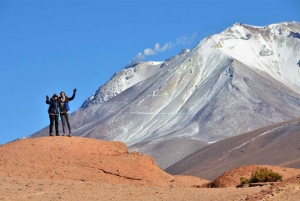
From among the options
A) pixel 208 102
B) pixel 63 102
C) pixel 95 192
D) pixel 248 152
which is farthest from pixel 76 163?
pixel 208 102

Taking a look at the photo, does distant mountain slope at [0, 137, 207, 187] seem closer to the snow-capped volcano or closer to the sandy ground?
the sandy ground

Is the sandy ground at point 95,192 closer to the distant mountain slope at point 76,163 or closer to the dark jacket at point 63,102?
the distant mountain slope at point 76,163

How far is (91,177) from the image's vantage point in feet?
79.3

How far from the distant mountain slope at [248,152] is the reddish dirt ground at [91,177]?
67.7 m

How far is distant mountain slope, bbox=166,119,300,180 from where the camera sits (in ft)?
330

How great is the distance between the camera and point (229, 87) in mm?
172375

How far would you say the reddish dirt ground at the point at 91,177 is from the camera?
20109mm

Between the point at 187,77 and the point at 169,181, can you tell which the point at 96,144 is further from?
the point at 187,77

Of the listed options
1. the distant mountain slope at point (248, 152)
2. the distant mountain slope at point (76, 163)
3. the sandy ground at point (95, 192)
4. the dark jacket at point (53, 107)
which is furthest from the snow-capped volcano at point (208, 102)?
the sandy ground at point (95, 192)

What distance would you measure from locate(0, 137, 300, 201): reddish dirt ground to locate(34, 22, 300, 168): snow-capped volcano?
110507mm

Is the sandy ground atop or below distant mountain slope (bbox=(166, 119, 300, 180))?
below

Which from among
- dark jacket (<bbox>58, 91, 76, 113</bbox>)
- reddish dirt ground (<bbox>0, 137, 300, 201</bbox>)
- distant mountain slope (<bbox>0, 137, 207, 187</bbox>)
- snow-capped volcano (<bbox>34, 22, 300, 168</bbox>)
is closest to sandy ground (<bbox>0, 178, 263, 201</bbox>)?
reddish dirt ground (<bbox>0, 137, 300, 201</bbox>)

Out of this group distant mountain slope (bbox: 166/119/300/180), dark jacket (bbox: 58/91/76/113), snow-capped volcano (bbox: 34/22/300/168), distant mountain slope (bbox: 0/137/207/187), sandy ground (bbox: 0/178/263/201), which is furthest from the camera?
snow-capped volcano (bbox: 34/22/300/168)

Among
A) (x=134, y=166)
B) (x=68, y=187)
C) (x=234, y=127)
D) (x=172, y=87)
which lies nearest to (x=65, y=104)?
(x=134, y=166)
